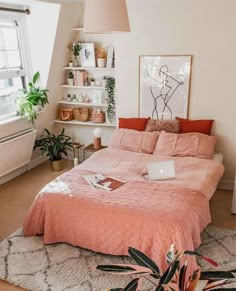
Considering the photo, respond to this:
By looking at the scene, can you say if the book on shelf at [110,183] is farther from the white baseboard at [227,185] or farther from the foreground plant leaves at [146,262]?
the white baseboard at [227,185]

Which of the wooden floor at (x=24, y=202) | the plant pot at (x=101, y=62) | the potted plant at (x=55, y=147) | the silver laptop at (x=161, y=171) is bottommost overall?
the wooden floor at (x=24, y=202)

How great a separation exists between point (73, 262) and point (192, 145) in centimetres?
184

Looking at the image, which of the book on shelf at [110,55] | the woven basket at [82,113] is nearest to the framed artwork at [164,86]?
the book on shelf at [110,55]

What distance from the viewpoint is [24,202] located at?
11.5 ft

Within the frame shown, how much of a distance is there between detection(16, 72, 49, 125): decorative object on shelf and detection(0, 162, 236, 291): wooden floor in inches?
31.3

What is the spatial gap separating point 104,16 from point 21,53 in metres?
2.27

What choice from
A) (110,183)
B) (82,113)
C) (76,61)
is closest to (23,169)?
(82,113)

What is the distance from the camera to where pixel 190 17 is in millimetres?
3473

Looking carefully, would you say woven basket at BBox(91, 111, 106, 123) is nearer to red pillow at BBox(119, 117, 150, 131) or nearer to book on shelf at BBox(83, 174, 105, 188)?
red pillow at BBox(119, 117, 150, 131)

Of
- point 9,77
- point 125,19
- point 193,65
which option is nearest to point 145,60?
point 193,65

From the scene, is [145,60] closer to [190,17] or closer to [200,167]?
[190,17]

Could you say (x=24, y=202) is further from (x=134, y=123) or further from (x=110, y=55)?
(x=110, y=55)

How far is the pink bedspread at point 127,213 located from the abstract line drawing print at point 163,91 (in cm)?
110

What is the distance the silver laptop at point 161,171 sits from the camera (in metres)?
2.89
